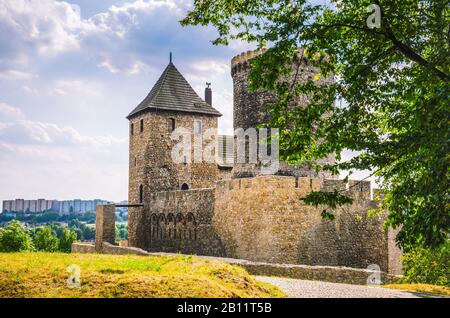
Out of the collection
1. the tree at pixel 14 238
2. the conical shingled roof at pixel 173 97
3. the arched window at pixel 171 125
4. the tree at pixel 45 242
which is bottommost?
the tree at pixel 45 242

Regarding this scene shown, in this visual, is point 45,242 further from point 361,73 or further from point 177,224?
point 361,73

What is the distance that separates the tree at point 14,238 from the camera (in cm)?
4817

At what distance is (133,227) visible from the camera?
124 ft

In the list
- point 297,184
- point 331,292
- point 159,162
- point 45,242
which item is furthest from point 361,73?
point 45,242

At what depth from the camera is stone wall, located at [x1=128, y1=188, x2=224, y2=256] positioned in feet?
94.6

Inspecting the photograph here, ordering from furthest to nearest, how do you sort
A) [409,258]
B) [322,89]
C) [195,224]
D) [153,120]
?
[153,120] < [195,224] < [409,258] < [322,89]

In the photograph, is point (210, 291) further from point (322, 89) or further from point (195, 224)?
point (195, 224)

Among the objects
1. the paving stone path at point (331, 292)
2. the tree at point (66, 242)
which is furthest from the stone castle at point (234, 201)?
the tree at point (66, 242)

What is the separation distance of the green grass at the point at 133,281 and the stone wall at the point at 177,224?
50.2 ft

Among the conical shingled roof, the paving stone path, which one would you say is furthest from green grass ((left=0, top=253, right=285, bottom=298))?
the conical shingled roof

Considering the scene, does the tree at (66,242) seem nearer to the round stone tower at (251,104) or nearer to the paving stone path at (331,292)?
the round stone tower at (251,104)

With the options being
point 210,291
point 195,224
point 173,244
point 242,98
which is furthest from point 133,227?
point 210,291
